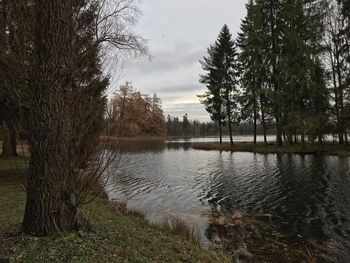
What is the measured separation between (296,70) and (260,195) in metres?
20.3

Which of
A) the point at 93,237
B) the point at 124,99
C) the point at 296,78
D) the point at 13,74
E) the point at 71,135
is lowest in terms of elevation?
the point at 93,237

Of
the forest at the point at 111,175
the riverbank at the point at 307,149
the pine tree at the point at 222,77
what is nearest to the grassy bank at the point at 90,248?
the forest at the point at 111,175

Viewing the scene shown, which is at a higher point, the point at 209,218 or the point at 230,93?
the point at 230,93

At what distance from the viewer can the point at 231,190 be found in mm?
17047

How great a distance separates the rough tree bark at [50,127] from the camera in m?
5.10

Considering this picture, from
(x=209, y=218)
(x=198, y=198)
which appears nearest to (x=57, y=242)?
(x=209, y=218)

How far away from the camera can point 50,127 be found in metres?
5.14

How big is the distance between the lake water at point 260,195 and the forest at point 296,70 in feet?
23.3

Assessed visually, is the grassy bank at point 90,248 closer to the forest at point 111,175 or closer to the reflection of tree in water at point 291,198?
the forest at point 111,175

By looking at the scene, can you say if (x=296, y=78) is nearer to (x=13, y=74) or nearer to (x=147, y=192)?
(x=147, y=192)

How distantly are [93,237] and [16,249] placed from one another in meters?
1.11

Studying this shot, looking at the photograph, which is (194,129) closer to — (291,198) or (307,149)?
(307,149)

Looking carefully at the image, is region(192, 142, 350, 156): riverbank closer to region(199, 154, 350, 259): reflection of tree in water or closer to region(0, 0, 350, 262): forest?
region(0, 0, 350, 262): forest

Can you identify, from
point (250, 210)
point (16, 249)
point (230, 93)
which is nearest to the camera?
point (16, 249)
